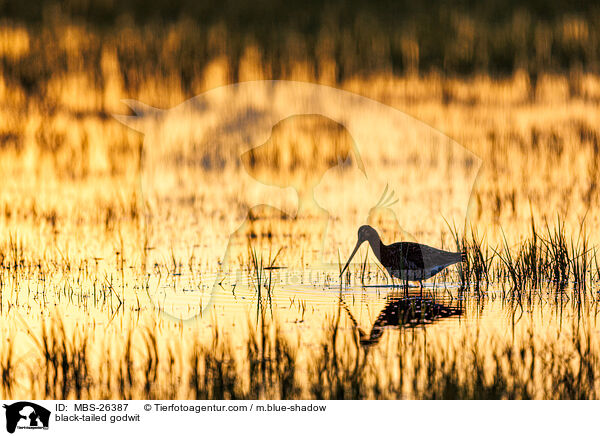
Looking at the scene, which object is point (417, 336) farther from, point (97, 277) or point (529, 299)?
point (97, 277)

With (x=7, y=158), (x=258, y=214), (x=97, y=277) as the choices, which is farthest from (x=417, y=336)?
(x=7, y=158)

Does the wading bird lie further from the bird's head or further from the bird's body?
the bird's head

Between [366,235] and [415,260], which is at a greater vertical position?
[366,235]

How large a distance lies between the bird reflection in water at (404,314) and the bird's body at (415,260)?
64 centimetres

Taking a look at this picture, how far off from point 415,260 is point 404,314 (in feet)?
5.02

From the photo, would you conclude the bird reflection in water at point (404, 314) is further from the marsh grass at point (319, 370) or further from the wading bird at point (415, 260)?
the wading bird at point (415, 260)

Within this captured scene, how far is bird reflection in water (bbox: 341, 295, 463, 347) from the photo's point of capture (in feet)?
19.5

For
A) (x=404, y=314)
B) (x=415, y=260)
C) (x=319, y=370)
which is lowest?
(x=319, y=370)

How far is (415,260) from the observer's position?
26.3 ft
